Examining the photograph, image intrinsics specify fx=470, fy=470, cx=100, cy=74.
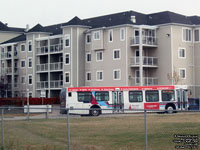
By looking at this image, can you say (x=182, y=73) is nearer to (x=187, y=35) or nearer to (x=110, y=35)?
(x=187, y=35)

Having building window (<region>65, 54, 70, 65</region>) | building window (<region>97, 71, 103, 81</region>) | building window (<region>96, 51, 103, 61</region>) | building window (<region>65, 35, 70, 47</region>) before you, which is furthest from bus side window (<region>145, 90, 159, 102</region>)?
building window (<region>65, 35, 70, 47</region>)

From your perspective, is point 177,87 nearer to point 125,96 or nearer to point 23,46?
point 125,96

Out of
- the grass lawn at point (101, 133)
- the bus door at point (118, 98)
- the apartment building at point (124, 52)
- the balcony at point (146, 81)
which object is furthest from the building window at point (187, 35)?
the grass lawn at point (101, 133)

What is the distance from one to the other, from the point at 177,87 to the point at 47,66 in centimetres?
3339

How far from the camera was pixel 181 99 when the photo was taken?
47438 mm

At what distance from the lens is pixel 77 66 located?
7069 centimetres

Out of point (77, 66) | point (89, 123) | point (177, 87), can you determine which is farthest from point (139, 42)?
point (89, 123)

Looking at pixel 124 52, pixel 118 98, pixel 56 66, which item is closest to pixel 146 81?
pixel 124 52

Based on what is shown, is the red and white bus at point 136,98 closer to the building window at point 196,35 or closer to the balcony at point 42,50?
the building window at point 196,35

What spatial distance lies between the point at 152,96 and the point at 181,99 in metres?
2.94

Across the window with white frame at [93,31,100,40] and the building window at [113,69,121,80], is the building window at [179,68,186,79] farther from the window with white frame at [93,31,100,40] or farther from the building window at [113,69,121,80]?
the window with white frame at [93,31,100,40]

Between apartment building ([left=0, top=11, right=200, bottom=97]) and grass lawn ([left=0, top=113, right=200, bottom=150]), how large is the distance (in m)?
45.9

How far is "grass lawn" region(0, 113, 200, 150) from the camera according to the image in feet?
52.0

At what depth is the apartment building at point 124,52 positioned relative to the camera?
64.4 m
